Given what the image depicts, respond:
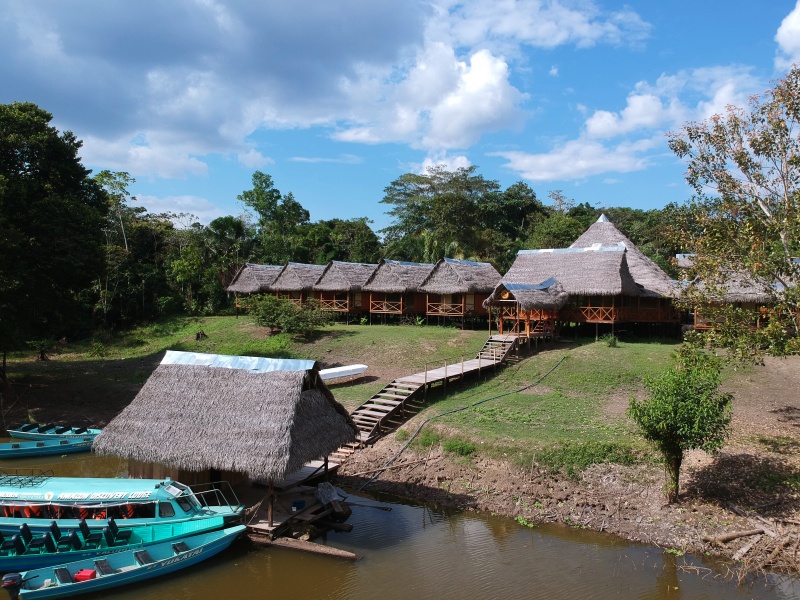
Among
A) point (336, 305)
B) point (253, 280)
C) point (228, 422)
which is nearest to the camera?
point (228, 422)

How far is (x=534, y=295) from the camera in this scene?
84.0ft

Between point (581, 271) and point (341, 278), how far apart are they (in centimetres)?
1461

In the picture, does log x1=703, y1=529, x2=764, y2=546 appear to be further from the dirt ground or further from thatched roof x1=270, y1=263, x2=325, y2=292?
thatched roof x1=270, y1=263, x2=325, y2=292

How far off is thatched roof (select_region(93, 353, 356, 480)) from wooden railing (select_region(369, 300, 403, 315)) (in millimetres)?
21366

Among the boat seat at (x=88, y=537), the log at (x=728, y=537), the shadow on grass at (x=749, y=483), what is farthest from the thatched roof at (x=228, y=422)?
the shadow on grass at (x=749, y=483)

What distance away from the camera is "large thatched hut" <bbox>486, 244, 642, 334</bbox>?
1046 inches

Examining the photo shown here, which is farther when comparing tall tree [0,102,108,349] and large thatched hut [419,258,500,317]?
large thatched hut [419,258,500,317]

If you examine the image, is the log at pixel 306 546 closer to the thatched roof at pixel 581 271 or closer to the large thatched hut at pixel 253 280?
the thatched roof at pixel 581 271

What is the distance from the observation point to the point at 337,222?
5784 cm

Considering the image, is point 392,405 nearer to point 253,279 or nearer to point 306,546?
point 306,546

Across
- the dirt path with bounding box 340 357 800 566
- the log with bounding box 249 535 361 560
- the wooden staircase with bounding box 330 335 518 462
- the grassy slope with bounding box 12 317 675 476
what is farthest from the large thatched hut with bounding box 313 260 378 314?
the log with bounding box 249 535 361 560

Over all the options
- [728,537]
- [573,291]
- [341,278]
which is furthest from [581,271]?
[728,537]

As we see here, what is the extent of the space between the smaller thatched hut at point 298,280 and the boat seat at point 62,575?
27.9 metres

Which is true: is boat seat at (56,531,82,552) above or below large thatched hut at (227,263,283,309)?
below
